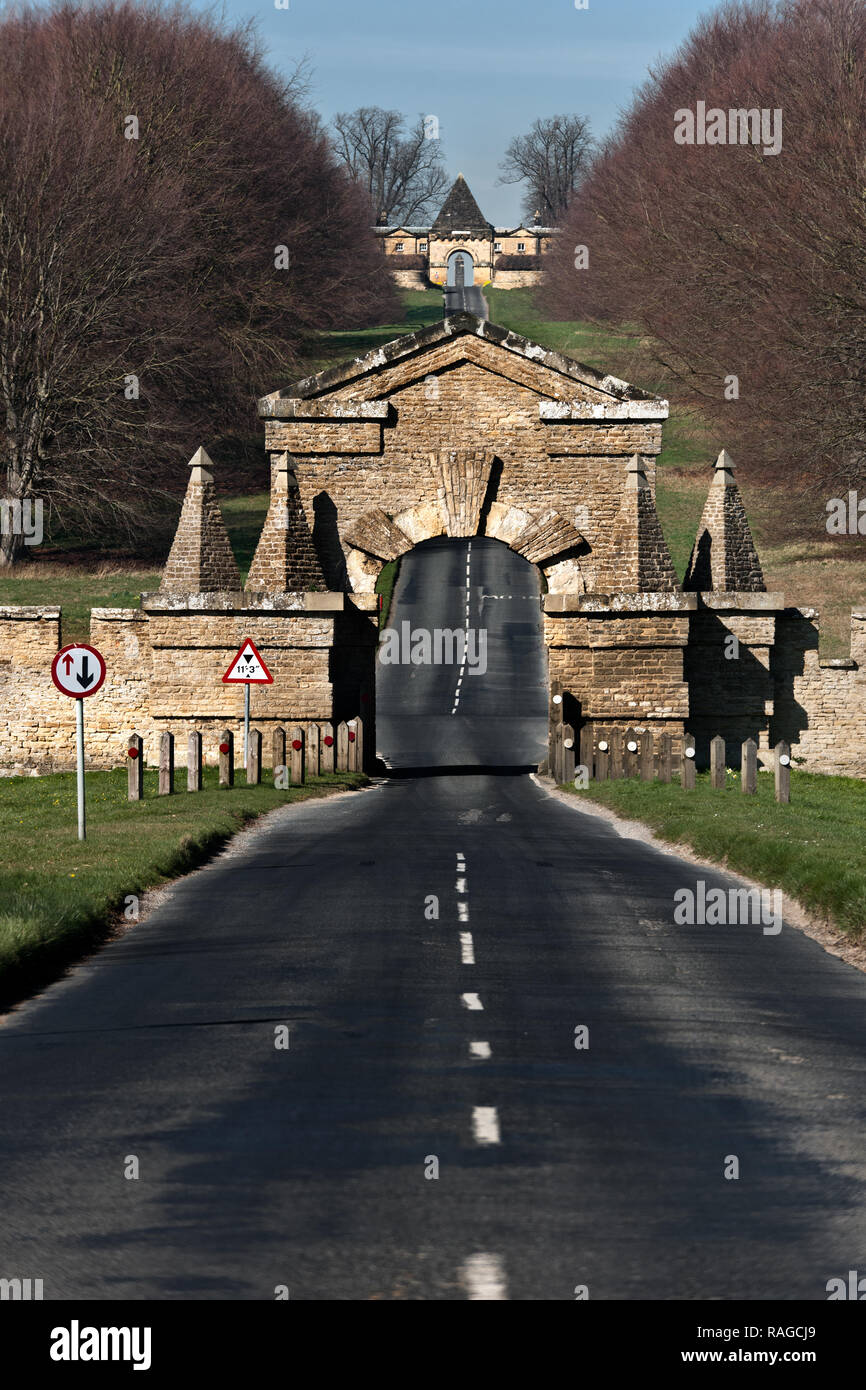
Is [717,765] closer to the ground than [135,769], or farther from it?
closer to the ground

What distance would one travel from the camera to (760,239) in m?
57.9

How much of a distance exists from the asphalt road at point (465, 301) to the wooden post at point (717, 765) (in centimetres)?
8397

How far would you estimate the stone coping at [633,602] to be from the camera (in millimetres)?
33719

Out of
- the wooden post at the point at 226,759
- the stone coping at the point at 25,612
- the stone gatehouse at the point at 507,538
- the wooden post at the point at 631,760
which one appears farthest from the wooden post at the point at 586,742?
the stone coping at the point at 25,612

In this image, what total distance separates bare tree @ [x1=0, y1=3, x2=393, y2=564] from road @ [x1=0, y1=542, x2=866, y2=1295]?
1373 inches

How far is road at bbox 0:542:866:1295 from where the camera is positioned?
23.0 feet

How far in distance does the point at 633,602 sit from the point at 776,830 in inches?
503

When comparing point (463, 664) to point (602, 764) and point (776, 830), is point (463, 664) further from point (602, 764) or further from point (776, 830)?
point (776, 830)

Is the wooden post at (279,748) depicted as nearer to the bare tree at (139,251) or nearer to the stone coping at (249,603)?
the stone coping at (249,603)

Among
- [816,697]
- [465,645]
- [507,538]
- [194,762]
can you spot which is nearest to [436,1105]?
[194,762]

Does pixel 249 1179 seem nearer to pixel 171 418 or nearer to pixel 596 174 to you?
pixel 171 418

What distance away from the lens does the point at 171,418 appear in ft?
180

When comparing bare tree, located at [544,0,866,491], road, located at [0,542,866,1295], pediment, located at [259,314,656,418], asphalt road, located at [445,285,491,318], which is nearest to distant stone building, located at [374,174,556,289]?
asphalt road, located at [445,285,491,318]

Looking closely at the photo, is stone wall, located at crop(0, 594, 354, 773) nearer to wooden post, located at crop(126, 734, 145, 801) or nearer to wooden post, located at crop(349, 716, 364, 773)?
wooden post, located at crop(349, 716, 364, 773)
